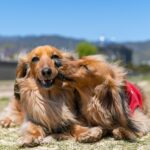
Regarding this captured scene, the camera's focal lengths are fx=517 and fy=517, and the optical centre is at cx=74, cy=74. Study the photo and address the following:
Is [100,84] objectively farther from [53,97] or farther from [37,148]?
[37,148]

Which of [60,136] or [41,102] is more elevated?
[41,102]

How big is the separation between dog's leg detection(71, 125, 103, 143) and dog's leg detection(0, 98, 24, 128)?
55.7 inches

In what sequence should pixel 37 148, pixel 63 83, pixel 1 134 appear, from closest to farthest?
pixel 37 148 → pixel 63 83 → pixel 1 134

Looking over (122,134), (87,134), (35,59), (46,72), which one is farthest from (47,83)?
(122,134)

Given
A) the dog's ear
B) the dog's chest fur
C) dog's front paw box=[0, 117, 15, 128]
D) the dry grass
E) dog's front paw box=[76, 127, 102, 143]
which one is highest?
the dog's ear

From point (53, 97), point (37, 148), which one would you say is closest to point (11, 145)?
point (37, 148)

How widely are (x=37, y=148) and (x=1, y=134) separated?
1.02m

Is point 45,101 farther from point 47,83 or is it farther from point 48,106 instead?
point 47,83

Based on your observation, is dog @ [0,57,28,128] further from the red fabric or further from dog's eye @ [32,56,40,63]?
the red fabric

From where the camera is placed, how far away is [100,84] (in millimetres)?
5988

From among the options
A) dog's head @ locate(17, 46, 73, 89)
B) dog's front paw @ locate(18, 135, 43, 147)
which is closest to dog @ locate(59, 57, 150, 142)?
dog's head @ locate(17, 46, 73, 89)

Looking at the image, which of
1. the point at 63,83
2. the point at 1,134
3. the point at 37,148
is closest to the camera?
the point at 37,148

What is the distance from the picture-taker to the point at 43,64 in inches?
233

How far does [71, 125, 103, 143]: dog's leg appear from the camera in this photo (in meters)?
5.84
